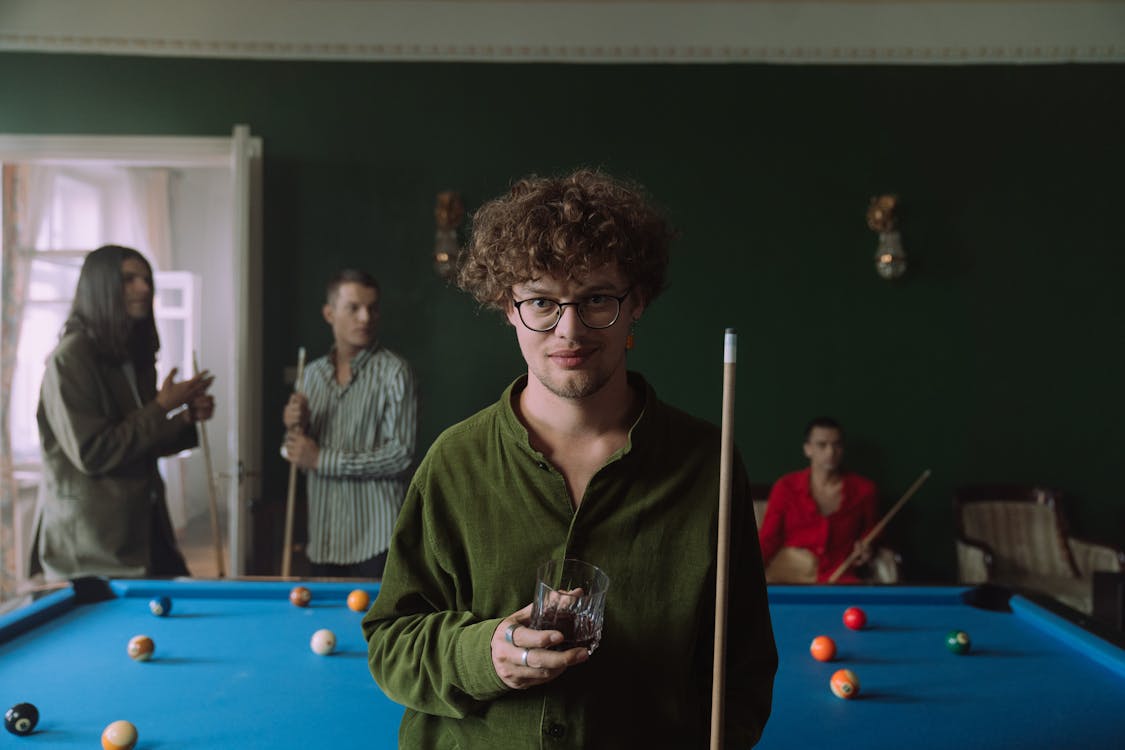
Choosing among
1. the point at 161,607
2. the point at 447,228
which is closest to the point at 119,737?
the point at 161,607

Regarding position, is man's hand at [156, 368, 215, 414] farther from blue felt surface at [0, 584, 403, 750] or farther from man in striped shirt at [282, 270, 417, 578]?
blue felt surface at [0, 584, 403, 750]

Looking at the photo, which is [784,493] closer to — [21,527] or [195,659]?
[195,659]

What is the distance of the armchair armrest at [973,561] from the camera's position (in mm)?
3469

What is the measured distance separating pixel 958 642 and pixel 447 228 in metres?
2.87

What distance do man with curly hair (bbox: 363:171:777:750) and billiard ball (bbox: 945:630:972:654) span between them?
0.87 meters

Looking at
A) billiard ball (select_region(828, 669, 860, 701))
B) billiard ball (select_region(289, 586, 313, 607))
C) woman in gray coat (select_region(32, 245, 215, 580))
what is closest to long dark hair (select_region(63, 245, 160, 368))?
woman in gray coat (select_region(32, 245, 215, 580))

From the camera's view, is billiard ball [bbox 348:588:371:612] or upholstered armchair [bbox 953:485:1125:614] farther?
upholstered armchair [bbox 953:485:1125:614]

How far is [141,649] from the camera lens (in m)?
1.73

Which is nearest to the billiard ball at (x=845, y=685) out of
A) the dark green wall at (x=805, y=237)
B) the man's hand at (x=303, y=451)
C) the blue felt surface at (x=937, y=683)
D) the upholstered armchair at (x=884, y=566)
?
the blue felt surface at (x=937, y=683)

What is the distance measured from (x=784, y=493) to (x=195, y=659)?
2603mm

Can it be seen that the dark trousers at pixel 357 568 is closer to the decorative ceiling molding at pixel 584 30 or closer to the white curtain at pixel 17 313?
the white curtain at pixel 17 313

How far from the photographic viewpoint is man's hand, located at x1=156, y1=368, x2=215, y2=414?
3.24 meters

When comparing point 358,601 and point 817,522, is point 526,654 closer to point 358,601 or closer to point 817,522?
point 358,601

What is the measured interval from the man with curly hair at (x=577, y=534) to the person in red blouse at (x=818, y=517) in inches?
95.6
